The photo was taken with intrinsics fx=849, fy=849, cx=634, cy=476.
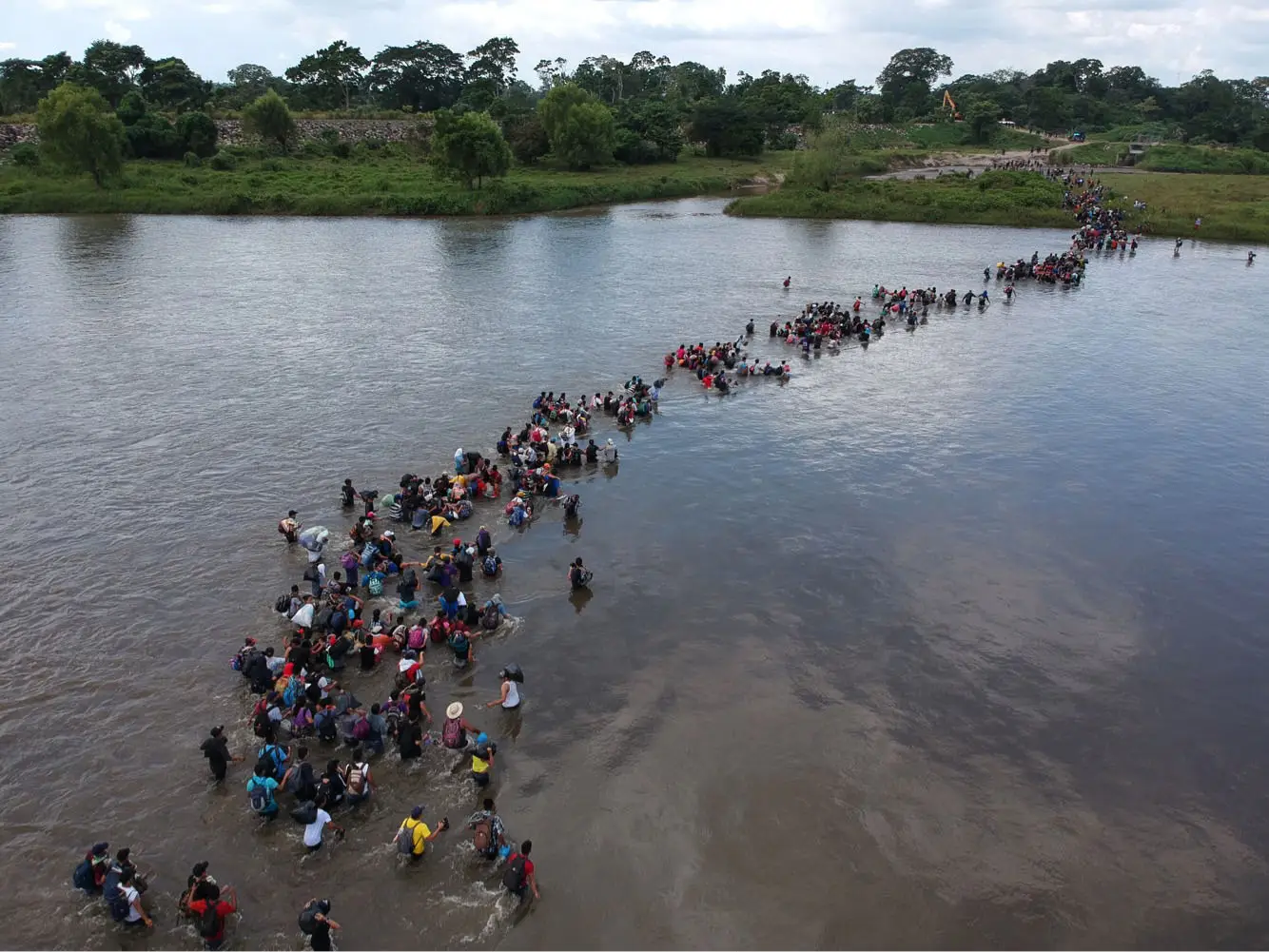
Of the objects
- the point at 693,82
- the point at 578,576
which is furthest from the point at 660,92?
the point at 578,576

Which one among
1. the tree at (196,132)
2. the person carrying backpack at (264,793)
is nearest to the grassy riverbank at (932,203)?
the tree at (196,132)

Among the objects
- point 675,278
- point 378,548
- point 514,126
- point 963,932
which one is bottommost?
point 963,932

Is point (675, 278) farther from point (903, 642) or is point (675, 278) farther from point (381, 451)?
point (903, 642)

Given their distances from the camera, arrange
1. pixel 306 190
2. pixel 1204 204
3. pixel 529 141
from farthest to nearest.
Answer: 1. pixel 529 141
2. pixel 306 190
3. pixel 1204 204

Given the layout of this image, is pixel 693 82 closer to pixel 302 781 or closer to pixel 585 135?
pixel 585 135

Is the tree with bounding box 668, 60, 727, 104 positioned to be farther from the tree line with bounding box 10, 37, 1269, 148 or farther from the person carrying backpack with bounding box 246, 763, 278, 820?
the person carrying backpack with bounding box 246, 763, 278, 820

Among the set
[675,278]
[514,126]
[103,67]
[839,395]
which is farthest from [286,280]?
[103,67]
